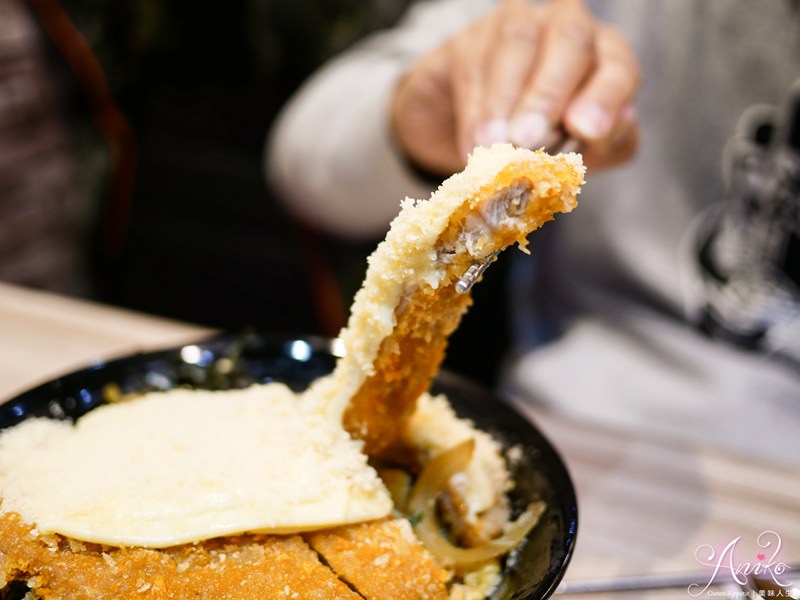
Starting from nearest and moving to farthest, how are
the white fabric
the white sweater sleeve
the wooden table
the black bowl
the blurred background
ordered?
the black bowl
the wooden table
the white fabric
the white sweater sleeve
the blurred background

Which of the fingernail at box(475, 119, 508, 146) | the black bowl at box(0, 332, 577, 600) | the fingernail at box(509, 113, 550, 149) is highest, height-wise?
the fingernail at box(509, 113, 550, 149)

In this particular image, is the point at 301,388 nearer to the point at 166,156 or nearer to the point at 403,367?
the point at 403,367

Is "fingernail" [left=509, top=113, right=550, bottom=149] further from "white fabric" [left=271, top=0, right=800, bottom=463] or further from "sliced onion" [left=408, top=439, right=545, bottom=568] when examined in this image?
"white fabric" [left=271, top=0, right=800, bottom=463]

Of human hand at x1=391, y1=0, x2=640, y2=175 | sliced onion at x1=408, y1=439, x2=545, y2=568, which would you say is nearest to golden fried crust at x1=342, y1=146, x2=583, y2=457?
sliced onion at x1=408, y1=439, x2=545, y2=568

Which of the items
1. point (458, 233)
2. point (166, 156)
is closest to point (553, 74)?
point (458, 233)

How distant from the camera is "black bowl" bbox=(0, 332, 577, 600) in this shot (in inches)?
26.1

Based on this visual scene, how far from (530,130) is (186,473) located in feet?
1.93

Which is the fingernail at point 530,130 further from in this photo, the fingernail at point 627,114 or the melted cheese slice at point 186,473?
the melted cheese slice at point 186,473

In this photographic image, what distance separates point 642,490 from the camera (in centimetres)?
103

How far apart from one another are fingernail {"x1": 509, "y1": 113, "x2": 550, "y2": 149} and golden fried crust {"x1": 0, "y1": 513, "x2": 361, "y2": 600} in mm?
573

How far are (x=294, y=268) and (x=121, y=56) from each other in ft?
3.17

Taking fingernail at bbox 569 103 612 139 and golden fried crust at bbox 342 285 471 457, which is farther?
fingernail at bbox 569 103 612 139

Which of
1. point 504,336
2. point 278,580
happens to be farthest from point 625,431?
point 504,336

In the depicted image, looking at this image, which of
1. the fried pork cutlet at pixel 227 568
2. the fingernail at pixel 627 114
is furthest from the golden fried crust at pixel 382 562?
the fingernail at pixel 627 114
